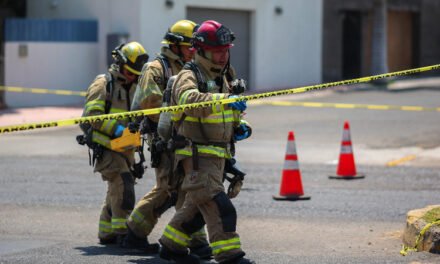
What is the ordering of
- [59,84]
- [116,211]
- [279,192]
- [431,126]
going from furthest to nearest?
[59,84]
[431,126]
[279,192]
[116,211]

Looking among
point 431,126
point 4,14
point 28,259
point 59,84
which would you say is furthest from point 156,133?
point 4,14

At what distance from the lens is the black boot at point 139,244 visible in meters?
7.91

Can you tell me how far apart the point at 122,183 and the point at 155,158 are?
699 millimetres

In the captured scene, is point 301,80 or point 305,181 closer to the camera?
point 305,181

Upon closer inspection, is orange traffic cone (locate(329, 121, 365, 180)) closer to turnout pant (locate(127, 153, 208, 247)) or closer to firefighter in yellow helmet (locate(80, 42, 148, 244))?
firefighter in yellow helmet (locate(80, 42, 148, 244))

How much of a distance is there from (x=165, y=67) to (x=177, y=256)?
161 cm

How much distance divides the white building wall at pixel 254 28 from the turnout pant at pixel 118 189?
1510cm

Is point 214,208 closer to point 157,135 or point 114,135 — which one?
point 157,135

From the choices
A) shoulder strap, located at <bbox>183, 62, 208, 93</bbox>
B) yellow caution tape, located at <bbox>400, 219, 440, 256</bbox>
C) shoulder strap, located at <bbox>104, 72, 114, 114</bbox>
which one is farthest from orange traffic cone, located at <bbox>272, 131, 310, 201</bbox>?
shoulder strap, located at <bbox>183, 62, 208, 93</bbox>

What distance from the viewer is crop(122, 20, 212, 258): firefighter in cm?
779

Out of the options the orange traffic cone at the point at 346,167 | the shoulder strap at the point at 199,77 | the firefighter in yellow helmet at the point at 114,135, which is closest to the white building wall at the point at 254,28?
the orange traffic cone at the point at 346,167

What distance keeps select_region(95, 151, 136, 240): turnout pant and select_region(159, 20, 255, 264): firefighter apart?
1036mm

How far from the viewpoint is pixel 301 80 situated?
28.9 meters

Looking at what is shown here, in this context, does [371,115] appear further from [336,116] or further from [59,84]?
[59,84]
